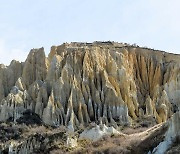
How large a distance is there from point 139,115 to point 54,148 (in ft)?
77.7

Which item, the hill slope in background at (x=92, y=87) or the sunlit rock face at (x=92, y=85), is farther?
the sunlit rock face at (x=92, y=85)

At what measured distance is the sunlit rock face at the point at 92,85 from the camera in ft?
245

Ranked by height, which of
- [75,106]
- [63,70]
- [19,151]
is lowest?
[19,151]

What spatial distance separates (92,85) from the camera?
7844 cm

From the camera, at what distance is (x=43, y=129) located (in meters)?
68.9

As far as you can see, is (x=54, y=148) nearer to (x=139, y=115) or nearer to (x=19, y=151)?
(x=19, y=151)

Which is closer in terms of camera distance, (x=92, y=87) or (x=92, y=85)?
(x=92, y=87)

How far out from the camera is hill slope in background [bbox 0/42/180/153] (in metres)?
74.1

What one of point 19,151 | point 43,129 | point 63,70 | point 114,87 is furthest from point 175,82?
point 19,151

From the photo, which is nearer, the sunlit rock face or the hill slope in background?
the hill slope in background

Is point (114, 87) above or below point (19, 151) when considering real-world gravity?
above

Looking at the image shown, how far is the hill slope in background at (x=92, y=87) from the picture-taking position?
243 feet

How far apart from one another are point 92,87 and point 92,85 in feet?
0.91

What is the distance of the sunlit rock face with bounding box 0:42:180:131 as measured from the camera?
245 feet
